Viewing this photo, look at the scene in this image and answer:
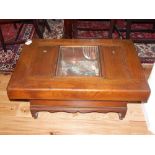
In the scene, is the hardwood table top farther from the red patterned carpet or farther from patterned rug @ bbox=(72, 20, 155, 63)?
patterned rug @ bbox=(72, 20, 155, 63)

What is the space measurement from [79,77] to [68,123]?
1.63ft

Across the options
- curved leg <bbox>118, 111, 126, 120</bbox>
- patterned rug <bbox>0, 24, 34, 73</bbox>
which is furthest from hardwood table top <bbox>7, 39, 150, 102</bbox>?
patterned rug <bbox>0, 24, 34, 73</bbox>

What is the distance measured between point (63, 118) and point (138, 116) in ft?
2.20

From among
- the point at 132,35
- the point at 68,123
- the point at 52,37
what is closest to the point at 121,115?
the point at 68,123

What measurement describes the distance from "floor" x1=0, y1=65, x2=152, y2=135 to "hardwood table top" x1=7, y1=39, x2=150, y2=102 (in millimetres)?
394

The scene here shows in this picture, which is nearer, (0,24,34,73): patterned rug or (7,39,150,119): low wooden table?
(7,39,150,119): low wooden table

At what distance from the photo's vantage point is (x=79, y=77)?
142cm

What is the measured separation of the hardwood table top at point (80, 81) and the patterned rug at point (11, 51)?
2.68 feet

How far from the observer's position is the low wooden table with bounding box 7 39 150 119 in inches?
52.6

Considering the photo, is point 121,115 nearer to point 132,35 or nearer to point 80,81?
point 80,81
